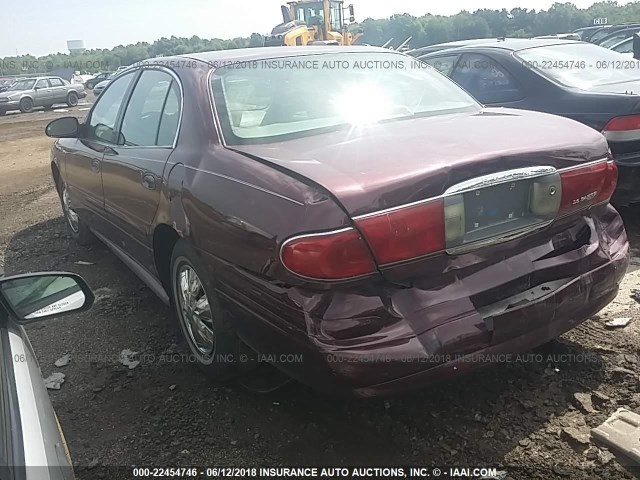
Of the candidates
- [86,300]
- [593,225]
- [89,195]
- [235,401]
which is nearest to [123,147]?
[89,195]

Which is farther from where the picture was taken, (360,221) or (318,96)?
(318,96)

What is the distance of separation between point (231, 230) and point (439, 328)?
0.92 m

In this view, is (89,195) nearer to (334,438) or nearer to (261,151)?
(261,151)

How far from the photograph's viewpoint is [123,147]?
3725 millimetres

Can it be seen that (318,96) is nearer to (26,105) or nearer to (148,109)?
(148,109)

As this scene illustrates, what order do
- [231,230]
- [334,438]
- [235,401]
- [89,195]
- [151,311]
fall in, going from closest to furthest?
[231,230] → [334,438] → [235,401] → [151,311] → [89,195]

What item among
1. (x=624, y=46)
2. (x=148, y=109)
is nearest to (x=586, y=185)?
(x=148, y=109)

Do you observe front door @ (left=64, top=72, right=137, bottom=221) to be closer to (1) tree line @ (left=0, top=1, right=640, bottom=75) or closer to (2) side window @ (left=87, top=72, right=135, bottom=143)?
(2) side window @ (left=87, top=72, right=135, bottom=143)

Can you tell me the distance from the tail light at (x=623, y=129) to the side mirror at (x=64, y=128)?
4126mm

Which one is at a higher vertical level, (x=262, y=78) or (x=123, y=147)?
(x=262, y=78)

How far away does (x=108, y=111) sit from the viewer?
4289mm

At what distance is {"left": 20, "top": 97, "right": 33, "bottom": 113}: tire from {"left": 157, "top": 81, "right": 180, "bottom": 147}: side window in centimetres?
2502

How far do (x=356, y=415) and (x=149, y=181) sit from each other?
1.65 meters

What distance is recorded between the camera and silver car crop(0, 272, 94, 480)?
1229mm
